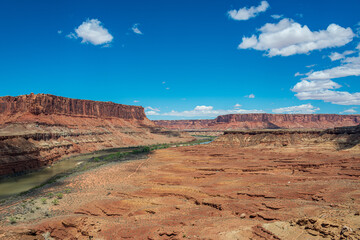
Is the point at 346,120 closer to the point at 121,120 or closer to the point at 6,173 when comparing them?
the point at 121,120

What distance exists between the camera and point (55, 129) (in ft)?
216

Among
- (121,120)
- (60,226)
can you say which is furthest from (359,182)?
(121,120)

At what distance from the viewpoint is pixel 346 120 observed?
19900 centimetres

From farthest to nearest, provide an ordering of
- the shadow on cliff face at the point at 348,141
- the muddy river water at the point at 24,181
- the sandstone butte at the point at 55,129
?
the shadow on cliff face at the point at 348,141 < the sandstone butte at the point at 55,129 < the muddy river water at the point at 24,181

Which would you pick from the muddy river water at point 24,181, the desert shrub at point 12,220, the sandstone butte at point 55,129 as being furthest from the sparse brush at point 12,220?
the sandstone butte at point 55,129

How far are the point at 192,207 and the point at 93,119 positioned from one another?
85923mm

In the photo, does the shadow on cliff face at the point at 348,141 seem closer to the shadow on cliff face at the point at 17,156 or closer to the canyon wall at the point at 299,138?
the canyon wall at the point at 299,138

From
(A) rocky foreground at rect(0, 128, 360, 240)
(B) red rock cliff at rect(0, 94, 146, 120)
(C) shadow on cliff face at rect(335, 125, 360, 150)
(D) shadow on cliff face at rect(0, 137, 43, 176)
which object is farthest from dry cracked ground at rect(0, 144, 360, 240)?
(B) red rock cliff at rect(0, 94, 146, 120)

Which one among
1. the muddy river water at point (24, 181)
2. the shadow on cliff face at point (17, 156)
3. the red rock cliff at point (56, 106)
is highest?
the red rock cliff at point (56, 106)

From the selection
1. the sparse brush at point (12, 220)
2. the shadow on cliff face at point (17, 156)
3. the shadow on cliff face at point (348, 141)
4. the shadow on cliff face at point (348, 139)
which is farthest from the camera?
the shadow on cliff face at point (348, 139)

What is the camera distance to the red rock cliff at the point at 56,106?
230 ft

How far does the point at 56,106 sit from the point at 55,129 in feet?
55.9

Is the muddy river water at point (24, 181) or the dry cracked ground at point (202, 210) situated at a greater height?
the dry cracked ground at point (202, 210)

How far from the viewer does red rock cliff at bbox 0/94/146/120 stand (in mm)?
70062
